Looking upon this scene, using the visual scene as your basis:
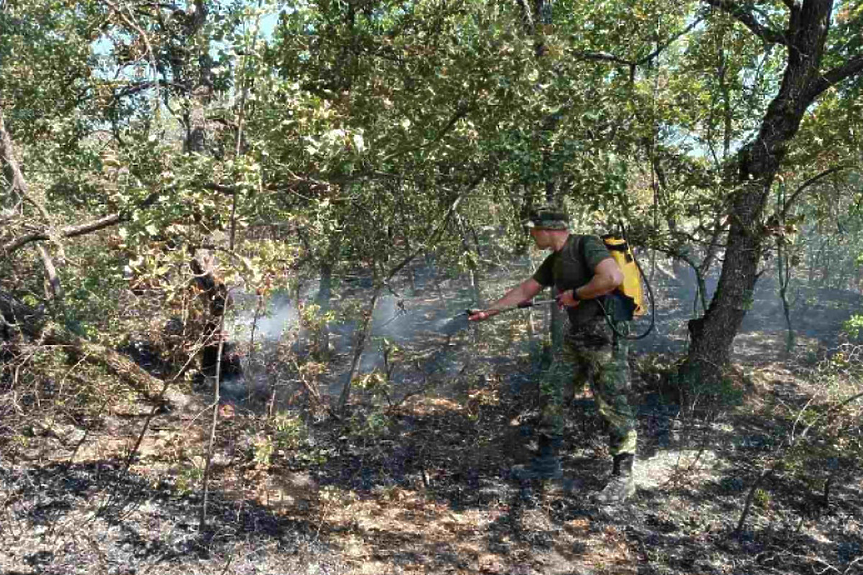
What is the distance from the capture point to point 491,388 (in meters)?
8.32

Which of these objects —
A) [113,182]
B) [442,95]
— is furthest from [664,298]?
[113,182]

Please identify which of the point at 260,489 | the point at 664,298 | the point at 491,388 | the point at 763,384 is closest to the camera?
the point at 260,489

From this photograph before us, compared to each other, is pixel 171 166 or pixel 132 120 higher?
pixel 132 120

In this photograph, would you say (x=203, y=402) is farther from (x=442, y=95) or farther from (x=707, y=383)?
(x=707, y=383)

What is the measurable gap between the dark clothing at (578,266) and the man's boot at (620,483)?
1.23m

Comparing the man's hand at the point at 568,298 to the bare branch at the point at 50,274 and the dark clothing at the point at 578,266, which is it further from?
the bare branch at the point at 50,274

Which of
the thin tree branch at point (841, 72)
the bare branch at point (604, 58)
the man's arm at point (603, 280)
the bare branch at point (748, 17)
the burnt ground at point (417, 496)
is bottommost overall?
the burnt ground at point (417, 496)

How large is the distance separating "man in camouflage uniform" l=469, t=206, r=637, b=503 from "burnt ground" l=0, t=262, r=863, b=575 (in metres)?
0.28

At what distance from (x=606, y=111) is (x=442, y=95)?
1.74 metres

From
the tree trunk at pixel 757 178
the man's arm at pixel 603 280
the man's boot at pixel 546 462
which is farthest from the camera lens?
the tree trunk at pixel 757 178

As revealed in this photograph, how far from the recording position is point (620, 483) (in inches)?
198

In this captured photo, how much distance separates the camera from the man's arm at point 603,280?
15.8ft

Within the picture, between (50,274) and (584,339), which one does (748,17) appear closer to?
(584,339)

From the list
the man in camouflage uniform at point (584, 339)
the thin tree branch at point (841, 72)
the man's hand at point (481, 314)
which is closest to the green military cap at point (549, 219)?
the man in camouflage uniform at point (584, 339)
